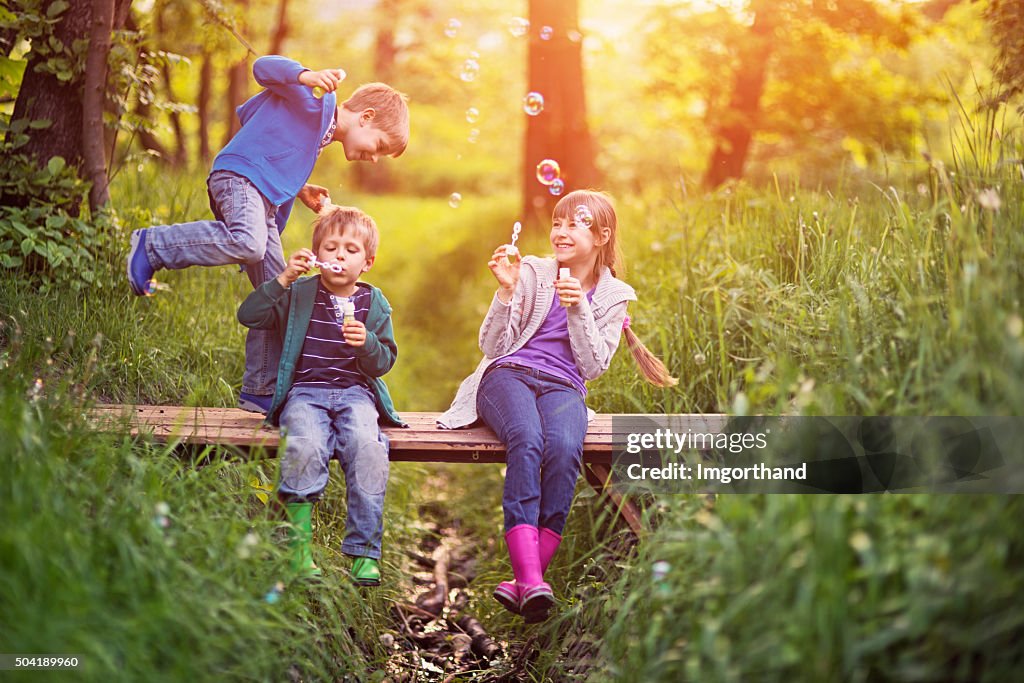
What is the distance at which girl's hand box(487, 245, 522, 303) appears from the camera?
134 inches

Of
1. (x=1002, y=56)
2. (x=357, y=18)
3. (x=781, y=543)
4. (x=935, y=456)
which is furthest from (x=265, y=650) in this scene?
(x=357, y=18)

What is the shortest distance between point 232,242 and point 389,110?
0.88 meters

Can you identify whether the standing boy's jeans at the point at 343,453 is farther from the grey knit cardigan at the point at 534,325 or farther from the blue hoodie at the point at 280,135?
the blue hoodie at the point at 280,135

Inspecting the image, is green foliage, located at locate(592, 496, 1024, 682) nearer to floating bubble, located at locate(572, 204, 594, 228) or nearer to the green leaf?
floating bubble, located at locate(572, 204, 594, 228)

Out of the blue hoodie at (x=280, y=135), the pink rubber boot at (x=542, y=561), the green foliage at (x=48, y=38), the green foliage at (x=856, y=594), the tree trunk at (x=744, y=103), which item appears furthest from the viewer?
the tree trunk at (x=744, y=103)

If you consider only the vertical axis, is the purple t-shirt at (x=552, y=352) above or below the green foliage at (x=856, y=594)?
above

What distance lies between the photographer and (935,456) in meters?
2.12

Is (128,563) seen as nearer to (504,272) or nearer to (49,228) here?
(504,272)

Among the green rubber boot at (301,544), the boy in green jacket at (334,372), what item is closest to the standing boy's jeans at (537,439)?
the boy in green jacket at (334,372)

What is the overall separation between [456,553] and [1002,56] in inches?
138

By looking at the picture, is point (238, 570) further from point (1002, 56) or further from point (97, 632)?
point (1002, 56)

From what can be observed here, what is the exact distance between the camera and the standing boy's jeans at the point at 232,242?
3.55 metres

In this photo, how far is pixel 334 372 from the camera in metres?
3.38

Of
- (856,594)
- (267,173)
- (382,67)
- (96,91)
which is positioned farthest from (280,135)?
(382,67)
